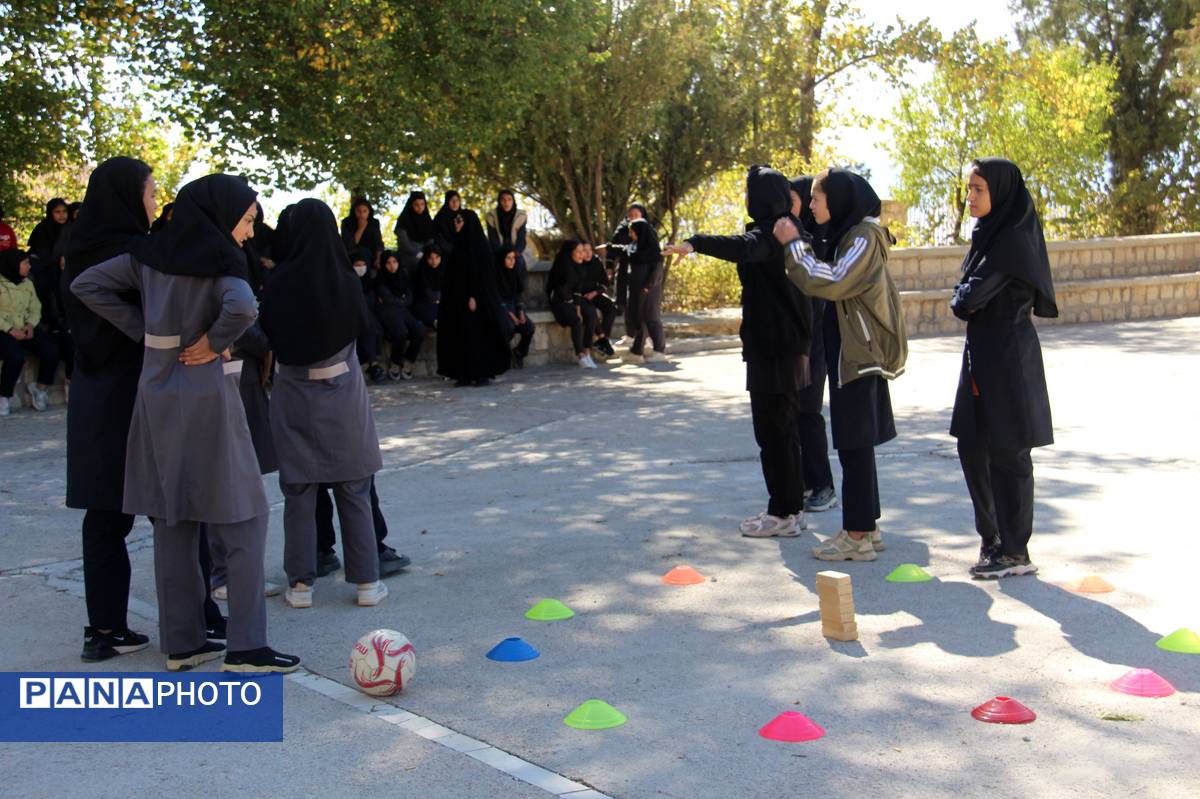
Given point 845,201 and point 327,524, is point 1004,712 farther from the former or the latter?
point 327,524

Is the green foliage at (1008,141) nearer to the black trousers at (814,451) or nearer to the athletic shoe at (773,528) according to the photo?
the black trousers at (814,451)

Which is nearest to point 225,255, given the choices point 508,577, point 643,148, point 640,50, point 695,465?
point 508,577

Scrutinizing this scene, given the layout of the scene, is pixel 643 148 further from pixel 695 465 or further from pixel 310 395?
pixel 310 395

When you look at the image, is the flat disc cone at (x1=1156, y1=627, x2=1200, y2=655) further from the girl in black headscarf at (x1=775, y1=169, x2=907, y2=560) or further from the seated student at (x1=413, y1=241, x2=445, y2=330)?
the seated student at (x1=413, y1=241, x2=445, y2=330)

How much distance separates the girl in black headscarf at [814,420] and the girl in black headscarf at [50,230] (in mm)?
8665

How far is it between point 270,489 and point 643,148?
459 inches

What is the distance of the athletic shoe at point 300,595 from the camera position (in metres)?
6.11

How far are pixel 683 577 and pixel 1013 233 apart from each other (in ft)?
7.04

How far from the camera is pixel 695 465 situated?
934 cm

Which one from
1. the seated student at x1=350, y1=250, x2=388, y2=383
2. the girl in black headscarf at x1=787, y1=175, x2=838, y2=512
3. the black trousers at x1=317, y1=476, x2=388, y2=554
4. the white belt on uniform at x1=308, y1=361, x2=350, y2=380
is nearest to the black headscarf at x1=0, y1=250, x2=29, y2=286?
the seated student at x1=350, y1=250, x2=388, y2=383

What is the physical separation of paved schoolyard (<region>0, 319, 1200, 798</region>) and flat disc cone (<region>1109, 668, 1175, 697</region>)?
0.06 meters

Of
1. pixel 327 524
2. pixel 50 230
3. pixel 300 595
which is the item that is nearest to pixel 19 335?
pixel 50 230

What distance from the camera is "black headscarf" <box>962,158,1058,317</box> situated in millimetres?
5957

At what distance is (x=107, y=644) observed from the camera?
5387 mm
